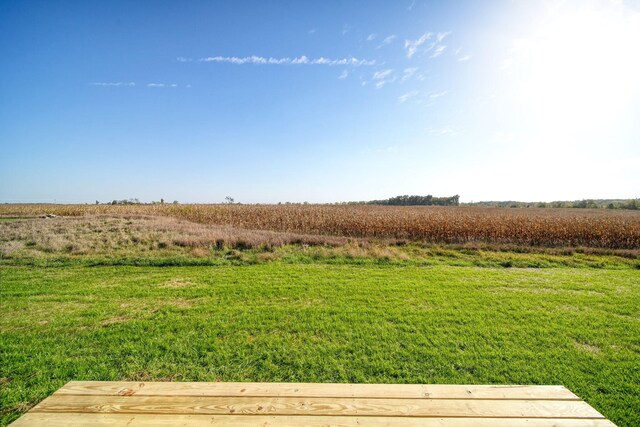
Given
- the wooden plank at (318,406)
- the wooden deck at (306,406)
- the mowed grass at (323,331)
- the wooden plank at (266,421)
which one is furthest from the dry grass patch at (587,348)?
the wooden plank at (266,421)

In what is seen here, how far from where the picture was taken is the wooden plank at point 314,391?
2.36 m

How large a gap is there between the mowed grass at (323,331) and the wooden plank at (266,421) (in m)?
1.84

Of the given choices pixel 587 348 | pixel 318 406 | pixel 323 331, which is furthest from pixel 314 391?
pixel 587 348

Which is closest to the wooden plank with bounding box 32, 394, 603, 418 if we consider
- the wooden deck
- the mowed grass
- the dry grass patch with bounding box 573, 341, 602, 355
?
the wooden deck

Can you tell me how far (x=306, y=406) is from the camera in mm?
2219

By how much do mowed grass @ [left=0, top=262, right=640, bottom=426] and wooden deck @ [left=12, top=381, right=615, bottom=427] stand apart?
5.14 feet

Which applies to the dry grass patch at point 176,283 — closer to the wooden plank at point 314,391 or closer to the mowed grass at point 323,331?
the mowed grass at point 323,331

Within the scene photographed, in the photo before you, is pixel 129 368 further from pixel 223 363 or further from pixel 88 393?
pixel 88 393

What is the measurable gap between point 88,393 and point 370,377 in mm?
3052

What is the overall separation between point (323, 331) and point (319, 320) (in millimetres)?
464

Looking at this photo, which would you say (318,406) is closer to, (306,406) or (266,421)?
(306,406)

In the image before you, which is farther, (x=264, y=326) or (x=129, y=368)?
(x=264, y=326)

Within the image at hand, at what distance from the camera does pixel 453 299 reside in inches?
272

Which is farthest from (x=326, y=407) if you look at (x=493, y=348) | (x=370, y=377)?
(x=493, y=348)
